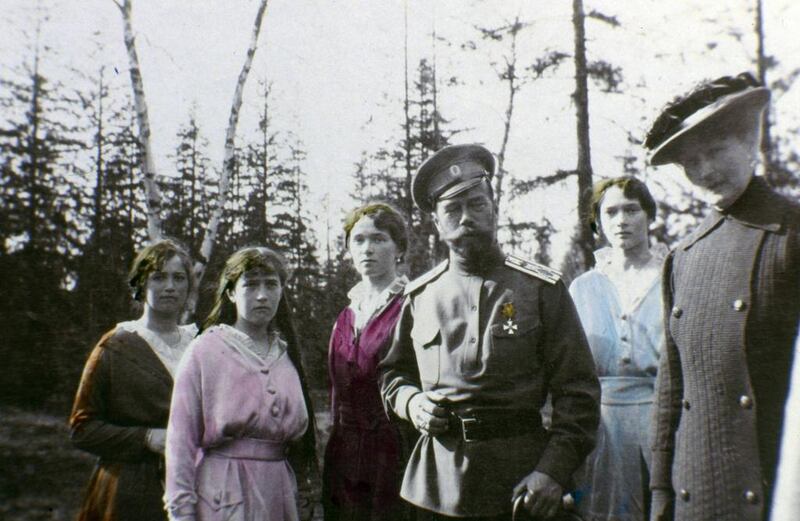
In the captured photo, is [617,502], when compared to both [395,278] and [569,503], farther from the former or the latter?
[395,278]

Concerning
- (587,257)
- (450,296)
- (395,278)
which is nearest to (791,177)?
(587,257)

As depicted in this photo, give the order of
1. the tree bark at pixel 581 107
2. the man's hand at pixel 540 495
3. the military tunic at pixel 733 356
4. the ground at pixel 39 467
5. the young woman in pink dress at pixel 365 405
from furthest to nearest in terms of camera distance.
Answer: the tree bark at pixel 581 107 < the ground at pixel 39 467 < the young woman in pink dress at pixel 365 405 < the man's hand at pixel 540 495 < the military tunic at pixel 733 356

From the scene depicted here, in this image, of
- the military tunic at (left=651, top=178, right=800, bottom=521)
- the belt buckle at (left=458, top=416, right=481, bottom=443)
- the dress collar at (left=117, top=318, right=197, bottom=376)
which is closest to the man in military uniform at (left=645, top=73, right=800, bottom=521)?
the military tunic at (left=651, top=178, right=800, bottom=521)

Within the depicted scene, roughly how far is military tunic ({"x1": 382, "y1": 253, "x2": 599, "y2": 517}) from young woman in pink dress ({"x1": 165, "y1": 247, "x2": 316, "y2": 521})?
74 centimetres

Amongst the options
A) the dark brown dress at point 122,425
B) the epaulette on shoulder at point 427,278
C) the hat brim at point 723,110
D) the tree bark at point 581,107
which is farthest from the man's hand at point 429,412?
the tree bark at point 581,107

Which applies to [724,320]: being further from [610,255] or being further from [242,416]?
[242,416]

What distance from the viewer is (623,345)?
11.0ft

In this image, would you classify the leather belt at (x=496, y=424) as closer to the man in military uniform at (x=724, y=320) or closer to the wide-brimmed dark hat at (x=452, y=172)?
the man in military uniform at (x=724, y=320)

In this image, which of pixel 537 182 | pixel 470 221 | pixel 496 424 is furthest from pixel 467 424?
pixel 537 182

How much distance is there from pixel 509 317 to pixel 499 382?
27 centimetres

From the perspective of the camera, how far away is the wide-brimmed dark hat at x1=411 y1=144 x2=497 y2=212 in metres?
2.81

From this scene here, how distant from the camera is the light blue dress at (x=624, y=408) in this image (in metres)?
3.20

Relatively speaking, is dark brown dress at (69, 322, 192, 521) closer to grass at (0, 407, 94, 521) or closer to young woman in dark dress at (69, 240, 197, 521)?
young woman in dark dress at (69, 240, 197, 521)

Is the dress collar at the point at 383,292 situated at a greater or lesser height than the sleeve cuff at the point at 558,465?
greater
